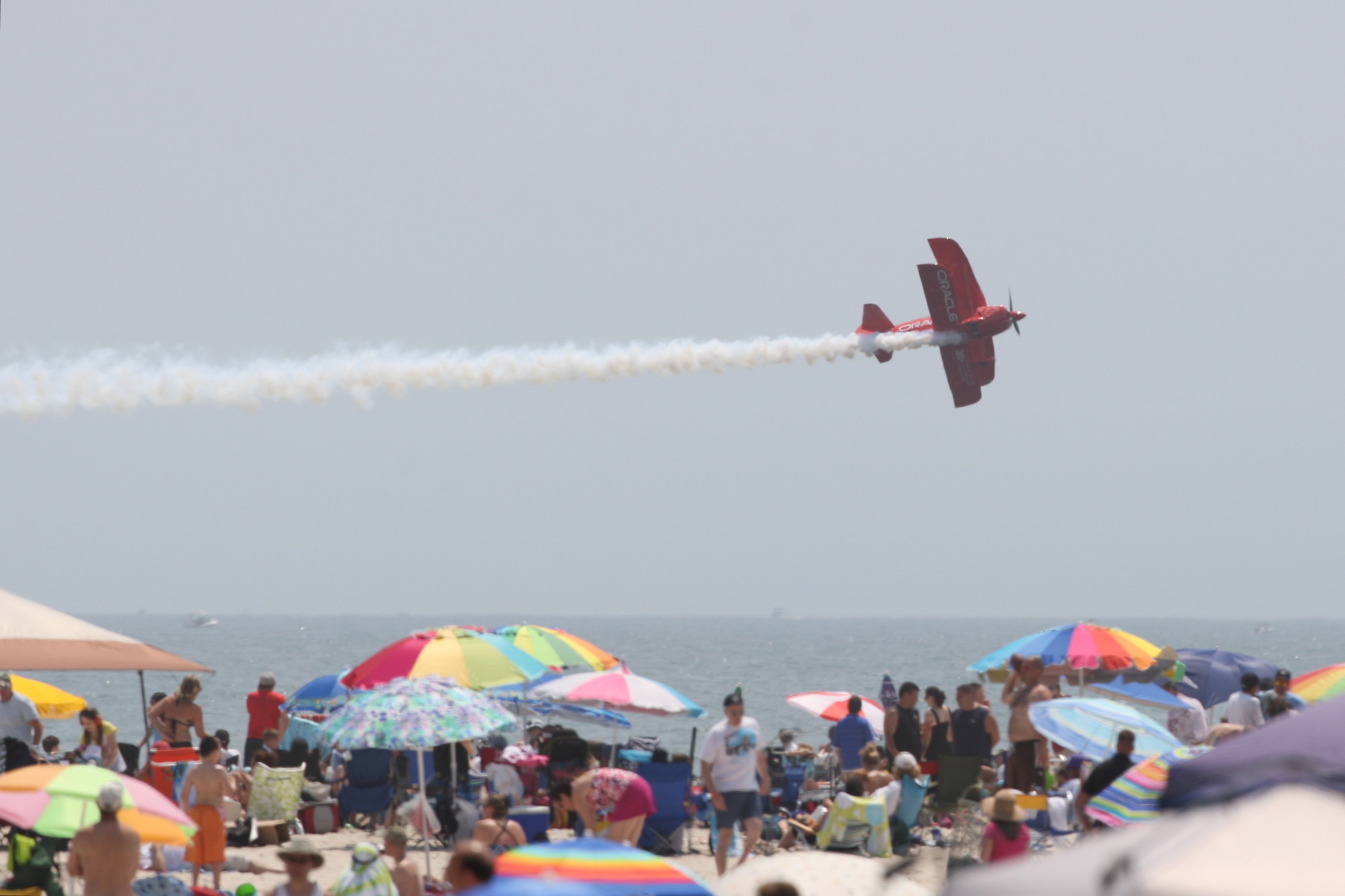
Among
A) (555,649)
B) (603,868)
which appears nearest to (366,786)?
(555,649)

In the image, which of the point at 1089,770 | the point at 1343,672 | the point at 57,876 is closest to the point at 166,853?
the point at 57,876

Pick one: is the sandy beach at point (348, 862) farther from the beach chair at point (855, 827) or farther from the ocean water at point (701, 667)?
the ocean water at point (701, 667)

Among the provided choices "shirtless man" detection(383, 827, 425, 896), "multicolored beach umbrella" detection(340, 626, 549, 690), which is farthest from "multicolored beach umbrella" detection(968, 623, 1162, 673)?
"shirtless man" detection(383, 827, 425, 896)

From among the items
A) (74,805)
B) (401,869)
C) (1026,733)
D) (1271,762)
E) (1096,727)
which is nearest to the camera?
(1271,762)

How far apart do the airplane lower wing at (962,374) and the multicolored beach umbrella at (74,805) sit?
22.8 meters

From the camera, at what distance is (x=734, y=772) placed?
9.86m

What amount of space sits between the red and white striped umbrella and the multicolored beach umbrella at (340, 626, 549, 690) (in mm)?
4241

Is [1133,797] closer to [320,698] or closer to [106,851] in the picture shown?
[106,851]

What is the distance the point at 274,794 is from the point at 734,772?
477 cm

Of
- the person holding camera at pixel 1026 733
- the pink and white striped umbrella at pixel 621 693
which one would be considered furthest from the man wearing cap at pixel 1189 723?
the pink and white striped umbrella at pixel 621 693

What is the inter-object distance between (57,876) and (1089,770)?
309 inches

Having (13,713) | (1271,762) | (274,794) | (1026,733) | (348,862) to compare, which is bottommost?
(348,862)

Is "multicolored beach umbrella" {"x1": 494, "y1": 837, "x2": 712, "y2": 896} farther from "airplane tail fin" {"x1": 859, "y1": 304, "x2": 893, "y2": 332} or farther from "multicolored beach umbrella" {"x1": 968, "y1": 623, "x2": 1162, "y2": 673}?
"airplane tail fin" {"x1": 859, "y1": 304, "x2": 893, "y2": 332}

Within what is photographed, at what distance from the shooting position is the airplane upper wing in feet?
89.9
